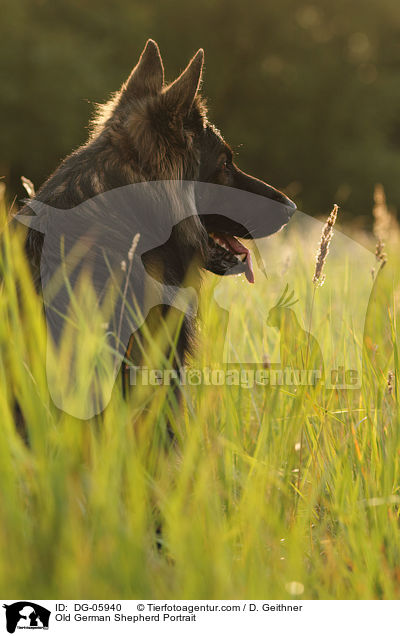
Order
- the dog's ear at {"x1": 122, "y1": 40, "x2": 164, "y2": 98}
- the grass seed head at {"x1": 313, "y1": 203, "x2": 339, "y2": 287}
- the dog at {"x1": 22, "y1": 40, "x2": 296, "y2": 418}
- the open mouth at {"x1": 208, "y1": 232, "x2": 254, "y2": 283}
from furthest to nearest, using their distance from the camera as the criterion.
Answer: the open mouth at {"x1": 208, "y1": 232, "x2": 254, "y2": 283}, the dog's ear at {"x1": 122, "y1": 40, "x2": 164, "y2": 98}, the dog at {"x1": 22, "y1": 40, "x2": 296, "y2": 418}, the grass seed head at {"x1": 313, "y1": 203, "x2": 339, "y2": 287}

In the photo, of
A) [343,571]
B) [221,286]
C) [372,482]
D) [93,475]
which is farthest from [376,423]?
[221,286]

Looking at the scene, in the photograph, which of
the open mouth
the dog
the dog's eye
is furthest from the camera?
the open mouth

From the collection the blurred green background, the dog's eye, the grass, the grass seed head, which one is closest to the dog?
the dog's eye

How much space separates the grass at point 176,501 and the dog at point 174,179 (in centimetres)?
29

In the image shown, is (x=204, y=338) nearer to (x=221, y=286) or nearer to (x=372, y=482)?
(x=372, y=482)

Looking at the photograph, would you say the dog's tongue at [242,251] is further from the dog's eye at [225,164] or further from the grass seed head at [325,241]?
the grass seed head at [325,241]

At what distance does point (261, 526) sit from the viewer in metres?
1.39

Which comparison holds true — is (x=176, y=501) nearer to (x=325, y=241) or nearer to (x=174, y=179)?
(x=325, y=241)

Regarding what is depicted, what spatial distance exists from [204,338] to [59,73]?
14461 millimetres

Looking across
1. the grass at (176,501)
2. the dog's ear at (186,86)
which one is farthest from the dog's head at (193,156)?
the grass at (176,501)

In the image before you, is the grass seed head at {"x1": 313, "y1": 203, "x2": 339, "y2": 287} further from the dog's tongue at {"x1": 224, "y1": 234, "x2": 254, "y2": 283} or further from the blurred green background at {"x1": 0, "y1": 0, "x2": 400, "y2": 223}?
the blurred green background at {"x1": 0, "y1": 0, "x2": 400, "y2": 223}

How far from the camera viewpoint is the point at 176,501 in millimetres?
1246
